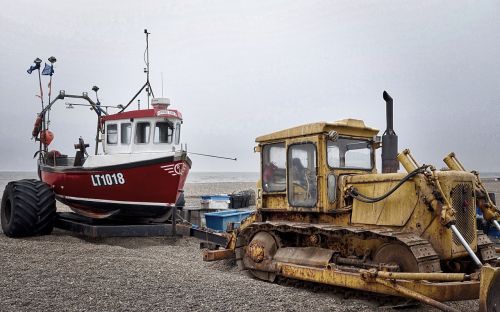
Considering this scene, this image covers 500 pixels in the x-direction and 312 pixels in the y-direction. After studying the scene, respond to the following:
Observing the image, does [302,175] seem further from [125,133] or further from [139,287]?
[125,133]

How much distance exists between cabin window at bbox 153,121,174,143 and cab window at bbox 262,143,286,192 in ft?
15.4

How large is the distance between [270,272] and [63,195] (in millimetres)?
7817

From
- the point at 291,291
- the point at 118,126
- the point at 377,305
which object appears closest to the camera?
the point at 377,305

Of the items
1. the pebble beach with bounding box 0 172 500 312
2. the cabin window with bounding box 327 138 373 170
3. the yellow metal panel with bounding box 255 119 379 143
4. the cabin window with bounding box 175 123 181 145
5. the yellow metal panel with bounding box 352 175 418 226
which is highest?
the cabin window with bounding box 175 123 181 145

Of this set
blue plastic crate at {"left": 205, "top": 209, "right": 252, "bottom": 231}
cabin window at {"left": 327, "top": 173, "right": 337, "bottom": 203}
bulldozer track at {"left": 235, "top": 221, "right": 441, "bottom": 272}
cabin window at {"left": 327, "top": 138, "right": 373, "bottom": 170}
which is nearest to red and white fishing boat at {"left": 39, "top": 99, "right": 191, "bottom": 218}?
blue plastic crate at {"left": 205, "top": 209, "right": 252, "bottom": 231}

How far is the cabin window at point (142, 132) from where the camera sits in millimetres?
13227

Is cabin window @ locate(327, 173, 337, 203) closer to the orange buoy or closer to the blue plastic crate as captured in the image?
the blue plastic crate

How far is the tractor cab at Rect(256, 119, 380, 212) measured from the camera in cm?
810

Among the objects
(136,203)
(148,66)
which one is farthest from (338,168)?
(148,66)

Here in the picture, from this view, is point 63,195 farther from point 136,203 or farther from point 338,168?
point 338,168

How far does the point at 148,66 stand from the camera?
15.0 metres

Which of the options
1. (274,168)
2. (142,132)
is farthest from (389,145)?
(142,132)

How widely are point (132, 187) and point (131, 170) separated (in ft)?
1.39

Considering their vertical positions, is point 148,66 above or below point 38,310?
above
